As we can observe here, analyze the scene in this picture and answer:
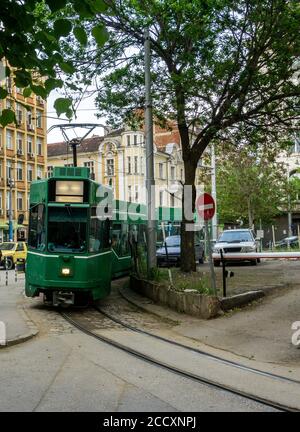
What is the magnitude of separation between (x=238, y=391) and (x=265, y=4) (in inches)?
508

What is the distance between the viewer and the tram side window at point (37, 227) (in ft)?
48.2

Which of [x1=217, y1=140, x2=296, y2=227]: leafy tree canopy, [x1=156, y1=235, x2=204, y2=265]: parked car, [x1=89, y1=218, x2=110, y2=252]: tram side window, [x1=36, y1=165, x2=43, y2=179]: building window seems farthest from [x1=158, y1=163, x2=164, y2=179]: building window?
[x1=89, y1=218, x2=110, y2=252]: tram side window

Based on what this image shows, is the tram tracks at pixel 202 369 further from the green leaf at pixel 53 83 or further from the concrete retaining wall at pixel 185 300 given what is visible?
the green leaf at pixel 53 83

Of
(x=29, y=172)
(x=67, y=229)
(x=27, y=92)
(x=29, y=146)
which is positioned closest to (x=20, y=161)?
(x=29, y=172)

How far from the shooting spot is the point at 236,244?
2920cm

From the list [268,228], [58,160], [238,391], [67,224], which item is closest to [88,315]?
[67,224]

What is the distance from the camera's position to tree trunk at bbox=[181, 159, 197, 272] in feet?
66.1

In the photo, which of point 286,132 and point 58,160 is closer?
point 286,132

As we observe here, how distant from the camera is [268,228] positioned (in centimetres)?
7212

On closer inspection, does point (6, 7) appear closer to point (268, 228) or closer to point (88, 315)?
point (88, 315)

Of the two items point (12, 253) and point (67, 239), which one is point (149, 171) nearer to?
point (67, 239)

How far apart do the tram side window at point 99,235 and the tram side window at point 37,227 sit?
3.95 feet

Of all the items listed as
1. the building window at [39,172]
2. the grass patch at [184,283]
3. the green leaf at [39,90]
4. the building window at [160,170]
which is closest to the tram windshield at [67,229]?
the grass patch at [184,283]

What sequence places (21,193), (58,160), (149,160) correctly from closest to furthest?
(149,160) → (21,193) → (58,160)
